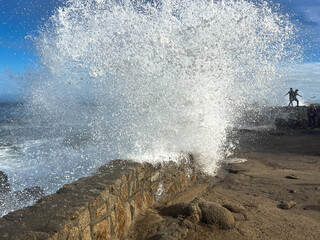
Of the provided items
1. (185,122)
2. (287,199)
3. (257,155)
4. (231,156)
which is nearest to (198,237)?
(287,199)

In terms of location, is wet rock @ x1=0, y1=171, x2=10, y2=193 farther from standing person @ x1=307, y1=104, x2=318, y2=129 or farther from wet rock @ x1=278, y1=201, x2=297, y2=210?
standing person @ x1=307, y1=104, x2=318, y2=129

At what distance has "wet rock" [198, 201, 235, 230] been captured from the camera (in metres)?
2.97

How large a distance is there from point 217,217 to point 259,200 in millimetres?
1270

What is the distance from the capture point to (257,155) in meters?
7.96

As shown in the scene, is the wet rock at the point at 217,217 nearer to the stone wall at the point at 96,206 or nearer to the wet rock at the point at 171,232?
the wet rock at the point at 171,232

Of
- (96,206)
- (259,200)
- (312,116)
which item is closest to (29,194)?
(96,206)

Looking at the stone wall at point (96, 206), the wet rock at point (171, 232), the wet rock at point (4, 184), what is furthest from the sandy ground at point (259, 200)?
the wet rock at point (4, 184)

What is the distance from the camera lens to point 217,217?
302 centimetres

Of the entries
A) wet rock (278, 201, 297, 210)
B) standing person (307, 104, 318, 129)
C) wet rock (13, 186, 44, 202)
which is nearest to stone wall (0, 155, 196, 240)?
wet rock (278, 201, 297, 210)

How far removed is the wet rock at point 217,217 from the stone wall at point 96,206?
2.76 ft

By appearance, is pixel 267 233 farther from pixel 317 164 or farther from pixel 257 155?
pixel 257 155

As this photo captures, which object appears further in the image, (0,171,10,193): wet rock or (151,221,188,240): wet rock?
(0,171,10,193): wet rock

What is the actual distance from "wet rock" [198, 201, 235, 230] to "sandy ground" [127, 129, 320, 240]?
58mm

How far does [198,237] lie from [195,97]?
3.25m
